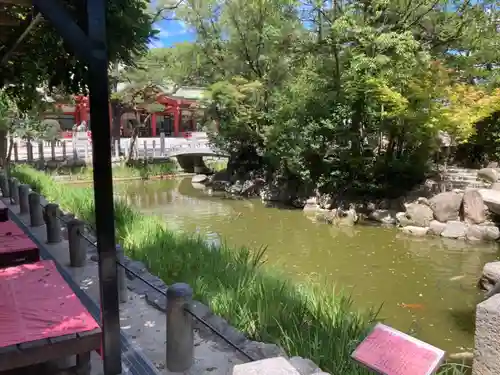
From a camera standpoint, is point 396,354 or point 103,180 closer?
point 396,354

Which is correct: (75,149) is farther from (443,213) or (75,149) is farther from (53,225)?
(443,213)

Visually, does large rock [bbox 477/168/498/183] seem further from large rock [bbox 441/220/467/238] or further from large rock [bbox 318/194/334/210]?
large rock [bbox 318/194/334/210]

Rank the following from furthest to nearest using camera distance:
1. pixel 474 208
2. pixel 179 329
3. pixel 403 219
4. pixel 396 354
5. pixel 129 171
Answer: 1. pixel 129 171
2. pixel 403 219
3. pixel 474 208
4. pixel 179 329
5. pixel 396 354

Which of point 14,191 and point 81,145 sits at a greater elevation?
point 81,145

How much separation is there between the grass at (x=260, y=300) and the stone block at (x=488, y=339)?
17 cm

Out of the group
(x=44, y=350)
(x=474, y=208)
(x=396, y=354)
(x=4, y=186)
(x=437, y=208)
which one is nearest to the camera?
(x=396, y=354)

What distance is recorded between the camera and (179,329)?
9.82 feet

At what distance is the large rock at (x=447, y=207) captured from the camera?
36.1 feet

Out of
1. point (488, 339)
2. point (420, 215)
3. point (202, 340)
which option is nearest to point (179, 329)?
point (202, 340)

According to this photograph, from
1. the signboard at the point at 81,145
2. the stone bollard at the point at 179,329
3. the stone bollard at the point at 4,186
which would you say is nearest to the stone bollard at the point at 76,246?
the stone bollard at the point at 179,329

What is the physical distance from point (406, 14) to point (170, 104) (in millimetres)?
18789

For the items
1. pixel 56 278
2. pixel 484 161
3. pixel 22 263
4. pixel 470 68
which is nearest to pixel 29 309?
pixel 56 278

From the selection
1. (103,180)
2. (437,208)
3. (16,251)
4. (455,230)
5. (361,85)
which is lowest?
(455,230)

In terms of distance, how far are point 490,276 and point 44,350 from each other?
648 centimetres
